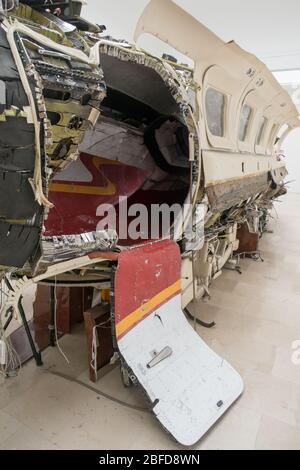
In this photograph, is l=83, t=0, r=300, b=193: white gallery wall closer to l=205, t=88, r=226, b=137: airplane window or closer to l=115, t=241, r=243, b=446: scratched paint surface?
l=205, t=88, r=226, b=137: airplane window

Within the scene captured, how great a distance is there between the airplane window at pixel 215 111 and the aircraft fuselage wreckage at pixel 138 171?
0.6 inches

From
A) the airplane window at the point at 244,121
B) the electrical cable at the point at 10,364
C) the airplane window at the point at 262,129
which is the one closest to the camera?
the electrical cable at the point at 10,364

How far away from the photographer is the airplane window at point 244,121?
3.17m

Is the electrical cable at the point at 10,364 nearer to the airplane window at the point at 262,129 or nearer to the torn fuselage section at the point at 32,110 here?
the torn fuselage section at the point at 32,110

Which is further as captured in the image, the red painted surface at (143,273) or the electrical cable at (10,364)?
the electrical cable at (10,364)

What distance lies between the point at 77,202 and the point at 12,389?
5.05ft

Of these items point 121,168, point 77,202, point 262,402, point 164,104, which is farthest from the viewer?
point 121,168

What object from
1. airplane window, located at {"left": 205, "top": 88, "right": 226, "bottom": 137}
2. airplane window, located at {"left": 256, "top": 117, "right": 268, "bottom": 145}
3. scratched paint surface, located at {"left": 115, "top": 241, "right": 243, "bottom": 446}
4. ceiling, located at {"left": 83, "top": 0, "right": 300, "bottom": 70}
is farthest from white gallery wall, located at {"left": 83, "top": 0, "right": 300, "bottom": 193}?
scratched paint surface, located at {"left": 115, "top": 241, "right": 243, "bottom": 446}

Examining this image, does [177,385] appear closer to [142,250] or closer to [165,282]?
[165,282]

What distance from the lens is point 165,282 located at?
2057 millimetres

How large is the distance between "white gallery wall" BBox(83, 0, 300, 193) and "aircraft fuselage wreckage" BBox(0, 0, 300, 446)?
3.56ft

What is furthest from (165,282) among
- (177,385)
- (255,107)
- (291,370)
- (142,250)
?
(255,107)

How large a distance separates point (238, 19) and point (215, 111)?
12.4ft

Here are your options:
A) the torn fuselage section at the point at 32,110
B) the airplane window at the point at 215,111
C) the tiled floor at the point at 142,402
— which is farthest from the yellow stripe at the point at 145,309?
the airplane window at the point at 215,111
